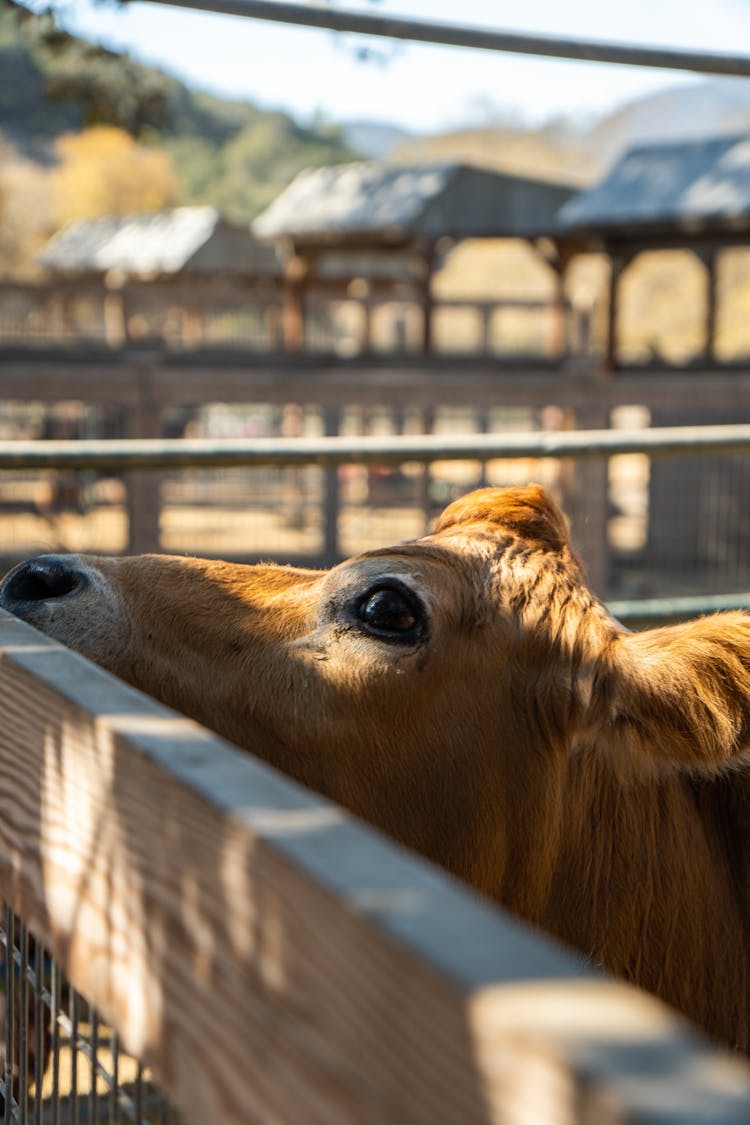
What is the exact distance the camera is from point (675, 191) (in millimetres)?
16453

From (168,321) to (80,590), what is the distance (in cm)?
3267

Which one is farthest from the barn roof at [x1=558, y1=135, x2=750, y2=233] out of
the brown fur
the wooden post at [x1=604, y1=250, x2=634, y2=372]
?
the brown fur

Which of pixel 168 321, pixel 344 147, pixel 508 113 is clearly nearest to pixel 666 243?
pixel 168 321

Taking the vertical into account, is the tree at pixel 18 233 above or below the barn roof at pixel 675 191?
above

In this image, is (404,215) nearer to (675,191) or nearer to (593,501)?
(675,191)

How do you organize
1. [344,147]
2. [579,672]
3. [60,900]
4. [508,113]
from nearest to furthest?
[60,900]
[579,672]
[344,147]
[508,113]

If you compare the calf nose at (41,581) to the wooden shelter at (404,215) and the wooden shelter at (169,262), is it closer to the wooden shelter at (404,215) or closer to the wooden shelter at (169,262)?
the wooden shelter at (404,215)

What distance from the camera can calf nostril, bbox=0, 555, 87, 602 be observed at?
6.34 feet

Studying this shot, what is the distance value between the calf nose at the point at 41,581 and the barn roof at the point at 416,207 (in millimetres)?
16795

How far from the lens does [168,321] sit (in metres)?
33.7

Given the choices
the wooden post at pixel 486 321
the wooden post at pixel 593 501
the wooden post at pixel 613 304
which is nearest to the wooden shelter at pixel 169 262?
the wooden post at pixel 486 321

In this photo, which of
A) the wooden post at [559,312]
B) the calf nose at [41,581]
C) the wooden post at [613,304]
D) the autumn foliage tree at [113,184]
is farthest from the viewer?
the autumn foliage tree at [113,184]

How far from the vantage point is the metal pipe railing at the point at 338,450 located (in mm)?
3064

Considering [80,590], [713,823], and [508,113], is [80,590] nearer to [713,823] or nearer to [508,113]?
[713,823]
